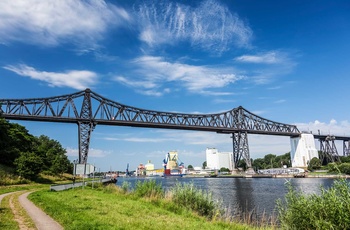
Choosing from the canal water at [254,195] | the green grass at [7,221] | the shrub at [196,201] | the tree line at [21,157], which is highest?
the tree line at [21,157]

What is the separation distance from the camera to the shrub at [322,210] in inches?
387

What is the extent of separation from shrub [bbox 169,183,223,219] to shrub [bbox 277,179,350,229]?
26.1ft

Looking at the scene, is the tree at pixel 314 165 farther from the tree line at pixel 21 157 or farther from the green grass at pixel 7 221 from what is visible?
the green grass at pixel 7 221

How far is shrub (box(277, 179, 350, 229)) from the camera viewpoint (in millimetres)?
9828

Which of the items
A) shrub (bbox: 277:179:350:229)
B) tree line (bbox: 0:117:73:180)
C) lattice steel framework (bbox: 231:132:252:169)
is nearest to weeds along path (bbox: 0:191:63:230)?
shrub (bbox: 277:179:350:229)

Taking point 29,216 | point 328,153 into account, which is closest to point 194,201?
point 29,216

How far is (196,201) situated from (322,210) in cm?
1059

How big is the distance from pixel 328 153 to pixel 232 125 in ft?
195

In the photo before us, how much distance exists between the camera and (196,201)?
1994cm

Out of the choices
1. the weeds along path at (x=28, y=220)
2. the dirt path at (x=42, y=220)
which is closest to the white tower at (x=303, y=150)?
the dirt path at (x=42, y=220)

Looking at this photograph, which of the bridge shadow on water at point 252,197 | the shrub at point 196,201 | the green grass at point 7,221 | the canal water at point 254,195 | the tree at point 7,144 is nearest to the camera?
the green grass at point 7,221

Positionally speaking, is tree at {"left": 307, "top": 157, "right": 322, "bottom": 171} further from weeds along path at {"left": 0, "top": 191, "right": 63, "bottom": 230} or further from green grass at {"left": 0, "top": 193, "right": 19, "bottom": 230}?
green grass at {"left": 0, "top": 193, "right": 19, "bottom": 230}

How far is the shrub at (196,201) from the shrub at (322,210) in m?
7.95

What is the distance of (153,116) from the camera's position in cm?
10212
